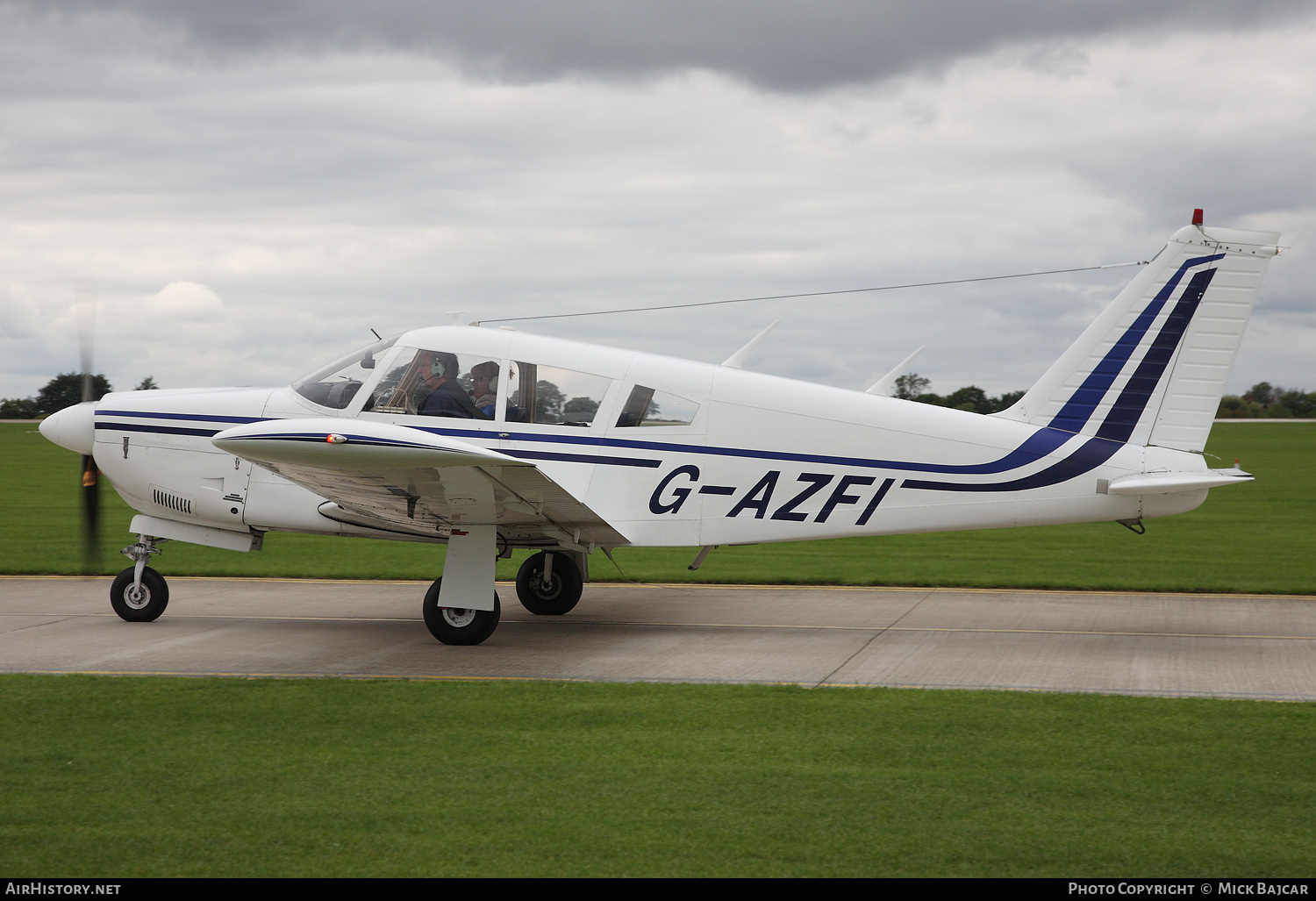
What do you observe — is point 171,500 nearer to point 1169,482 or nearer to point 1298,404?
point 1169,482

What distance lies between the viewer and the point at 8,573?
1360cm

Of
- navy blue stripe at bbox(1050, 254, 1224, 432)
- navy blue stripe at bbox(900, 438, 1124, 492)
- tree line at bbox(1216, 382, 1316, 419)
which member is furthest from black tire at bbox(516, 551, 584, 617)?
tree line at bbox(1216, 382, 1316, 419)

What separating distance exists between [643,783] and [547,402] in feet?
15.8

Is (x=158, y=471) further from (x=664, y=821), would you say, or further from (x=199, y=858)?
(x=664, y=821)

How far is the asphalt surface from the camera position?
8.12m

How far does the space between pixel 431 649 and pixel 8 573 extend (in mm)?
7768

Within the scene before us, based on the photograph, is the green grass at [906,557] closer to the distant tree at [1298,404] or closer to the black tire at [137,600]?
the black tire at [137,600]

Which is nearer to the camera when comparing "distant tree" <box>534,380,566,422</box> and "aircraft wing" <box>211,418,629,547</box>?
"aircraft wing" <box>211,418,629,547</box>

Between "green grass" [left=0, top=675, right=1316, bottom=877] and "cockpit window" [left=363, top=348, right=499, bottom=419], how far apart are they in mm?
2944

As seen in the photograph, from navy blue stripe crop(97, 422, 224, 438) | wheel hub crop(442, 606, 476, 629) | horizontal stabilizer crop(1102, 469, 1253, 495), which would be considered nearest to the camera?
horizontal stabilizer crop(1102, 469, 1253, 495)

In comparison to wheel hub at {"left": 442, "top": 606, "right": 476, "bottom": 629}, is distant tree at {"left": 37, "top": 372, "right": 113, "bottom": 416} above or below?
above

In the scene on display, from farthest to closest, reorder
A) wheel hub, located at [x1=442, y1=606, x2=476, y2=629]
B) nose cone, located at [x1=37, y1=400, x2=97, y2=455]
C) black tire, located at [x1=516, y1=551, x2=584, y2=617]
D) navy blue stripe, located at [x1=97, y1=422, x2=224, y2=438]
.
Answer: black tire, located at [x1=516, y1=551, x2=584, y2=617]
nose cone, located at [x1=37, y1=400, x2=97, y2=455]
navy blue stripe, located at [x1=97, y1=422, x2=224, y2=438]
wheel hub, located at [x1=442, y1=606, x2=476, y2=629]

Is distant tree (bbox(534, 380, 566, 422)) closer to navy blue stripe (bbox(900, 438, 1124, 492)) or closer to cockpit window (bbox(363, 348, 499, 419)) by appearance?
cockpit window (bbox(363, 348, 499, 419))
